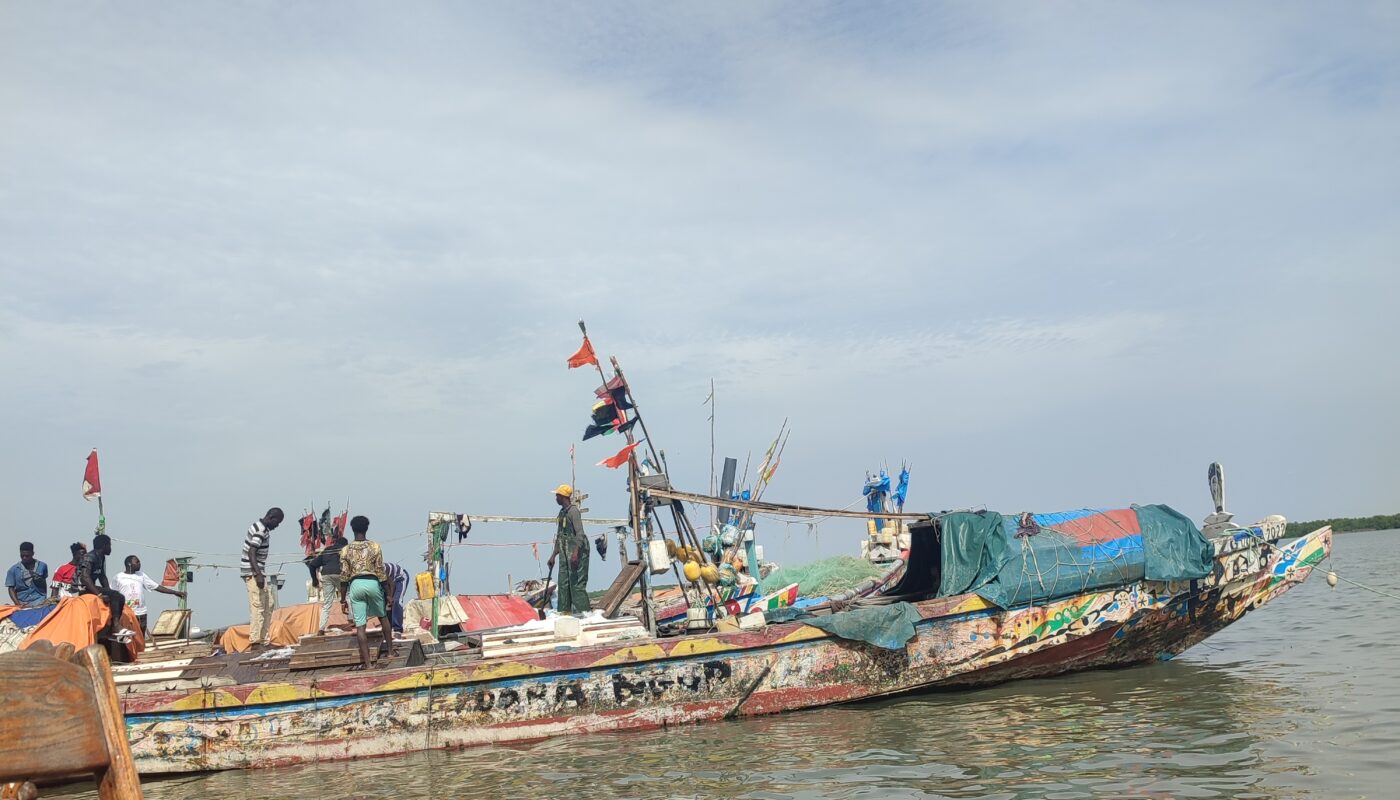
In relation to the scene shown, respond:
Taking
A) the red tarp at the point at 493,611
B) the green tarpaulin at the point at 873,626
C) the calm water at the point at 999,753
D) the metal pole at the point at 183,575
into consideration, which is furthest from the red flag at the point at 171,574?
the green tarpaulin at the point at 873,626

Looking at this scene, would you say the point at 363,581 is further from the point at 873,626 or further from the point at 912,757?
the point at 912,757

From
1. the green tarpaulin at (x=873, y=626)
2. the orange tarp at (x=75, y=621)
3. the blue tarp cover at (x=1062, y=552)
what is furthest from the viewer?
the blue tarp cover at (x=1062, y=552)

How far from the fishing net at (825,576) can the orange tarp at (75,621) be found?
36.8 ft

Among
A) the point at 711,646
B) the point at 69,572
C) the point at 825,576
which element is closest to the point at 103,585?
the point at 69,572

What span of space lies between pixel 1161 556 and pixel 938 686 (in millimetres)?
3468

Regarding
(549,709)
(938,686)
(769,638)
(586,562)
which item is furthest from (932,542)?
(549,709)


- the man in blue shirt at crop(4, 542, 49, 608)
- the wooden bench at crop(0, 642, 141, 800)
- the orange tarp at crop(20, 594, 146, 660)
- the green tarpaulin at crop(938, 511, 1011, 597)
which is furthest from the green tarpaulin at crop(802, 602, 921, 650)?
the man in blue shirt at crop(4, 542, 49, 608)

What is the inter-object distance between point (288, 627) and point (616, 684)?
602 centimetres

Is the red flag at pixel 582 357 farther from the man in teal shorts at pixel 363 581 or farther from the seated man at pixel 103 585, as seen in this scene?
the seated man at pixel 103 585

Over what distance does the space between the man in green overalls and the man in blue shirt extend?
24.0ft

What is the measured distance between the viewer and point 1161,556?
42.1ft

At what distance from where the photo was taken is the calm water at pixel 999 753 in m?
7.84

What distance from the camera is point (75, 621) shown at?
11.2m

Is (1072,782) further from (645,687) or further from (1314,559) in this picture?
(1314,559)
